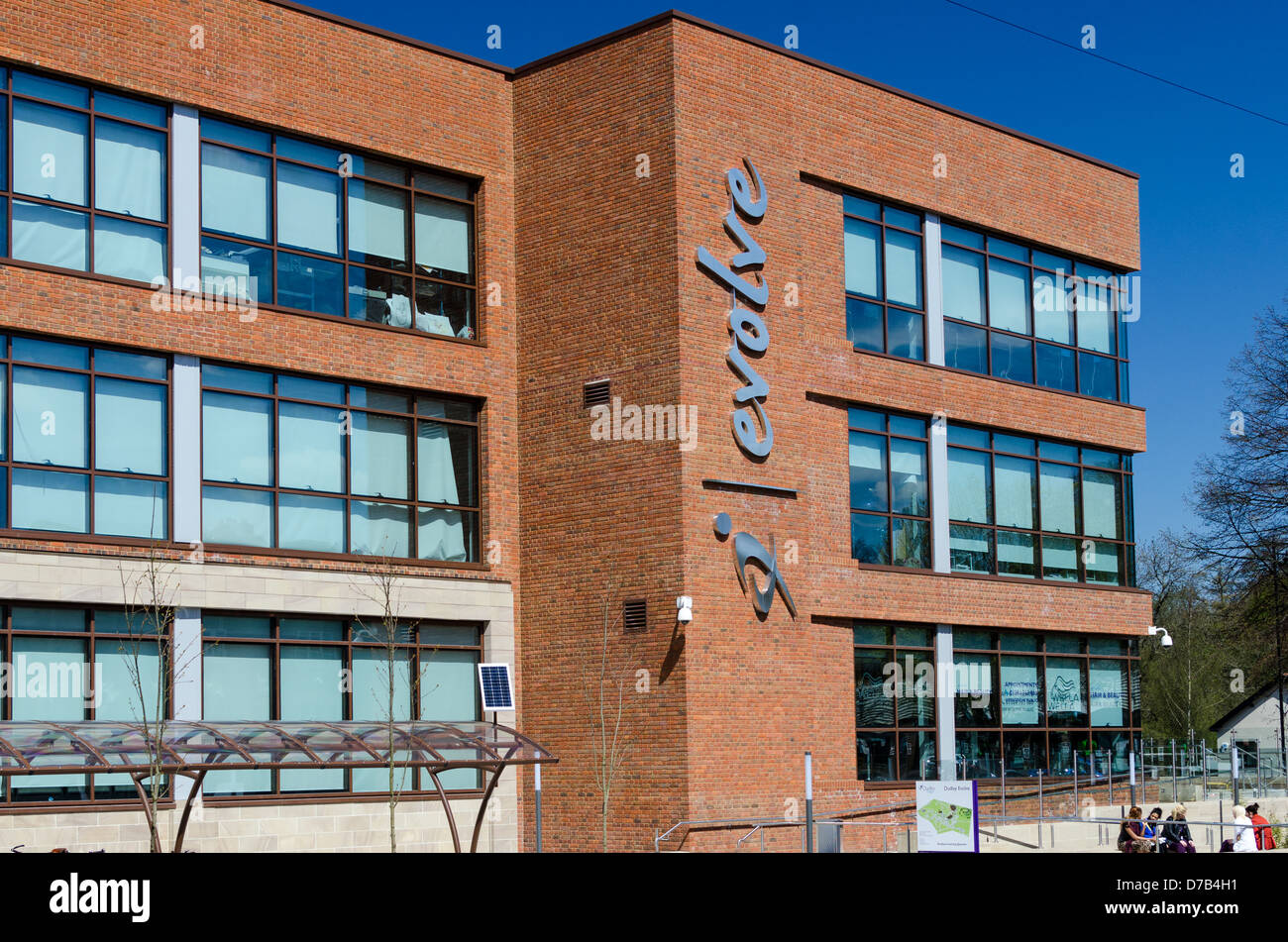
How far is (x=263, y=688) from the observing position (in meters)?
25.3

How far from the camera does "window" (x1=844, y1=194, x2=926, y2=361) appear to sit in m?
31.6

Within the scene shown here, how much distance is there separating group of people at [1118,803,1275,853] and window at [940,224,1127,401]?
40.0 feet

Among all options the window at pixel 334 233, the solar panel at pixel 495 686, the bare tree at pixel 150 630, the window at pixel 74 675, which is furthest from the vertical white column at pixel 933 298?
the window at pixel 74 675

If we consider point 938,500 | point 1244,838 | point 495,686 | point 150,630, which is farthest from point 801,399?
point 150,630

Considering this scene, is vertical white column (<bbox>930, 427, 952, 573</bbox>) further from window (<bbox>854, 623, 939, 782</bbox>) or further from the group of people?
the group of people

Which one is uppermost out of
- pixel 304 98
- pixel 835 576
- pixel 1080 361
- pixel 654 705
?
pixel 304 98

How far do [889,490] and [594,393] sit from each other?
283 inches

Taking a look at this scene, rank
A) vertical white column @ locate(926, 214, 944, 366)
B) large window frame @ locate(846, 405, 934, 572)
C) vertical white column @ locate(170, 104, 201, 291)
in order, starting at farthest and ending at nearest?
1. vertical white column @ locate(926, 214, 944, 366)
2. large window frame @ locate(846, 405, 934, 572)
3. vertical white column @ locate(170, 104, 201, 291)

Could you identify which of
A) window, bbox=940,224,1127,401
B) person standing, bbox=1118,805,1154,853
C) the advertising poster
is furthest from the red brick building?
the advertising poster

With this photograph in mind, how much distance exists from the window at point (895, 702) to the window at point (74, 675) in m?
13.3
